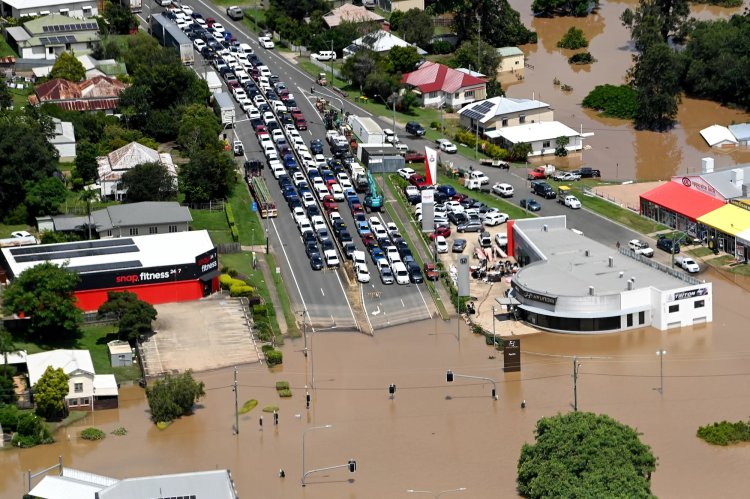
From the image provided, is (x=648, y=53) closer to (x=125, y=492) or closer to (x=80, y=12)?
(x=80, y=12)

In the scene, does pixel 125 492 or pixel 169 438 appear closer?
pixel 125 492

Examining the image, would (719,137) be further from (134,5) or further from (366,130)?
(134,5)

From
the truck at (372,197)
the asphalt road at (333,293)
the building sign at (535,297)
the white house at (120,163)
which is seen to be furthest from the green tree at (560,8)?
the building sign at (535,297)

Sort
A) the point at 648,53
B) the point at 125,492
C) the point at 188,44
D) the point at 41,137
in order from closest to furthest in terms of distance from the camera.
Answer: the point at 125,492 → the point at 41,137 → the point at 648,53 → the point at 188,44

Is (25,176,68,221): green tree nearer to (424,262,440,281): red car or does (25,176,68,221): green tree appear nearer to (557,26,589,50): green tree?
(424,262,440,281): red car

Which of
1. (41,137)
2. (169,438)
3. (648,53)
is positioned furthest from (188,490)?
(648,53)

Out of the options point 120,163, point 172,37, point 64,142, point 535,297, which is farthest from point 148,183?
point 172,37

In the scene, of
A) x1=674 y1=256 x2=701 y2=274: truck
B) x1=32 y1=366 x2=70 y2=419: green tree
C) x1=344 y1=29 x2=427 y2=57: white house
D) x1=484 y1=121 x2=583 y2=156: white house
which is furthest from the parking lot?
x1=344 y1=29 x2=427 y2=57: white house

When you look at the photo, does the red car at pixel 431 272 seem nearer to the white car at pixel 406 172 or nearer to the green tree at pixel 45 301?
the white car at pixel 406 172
